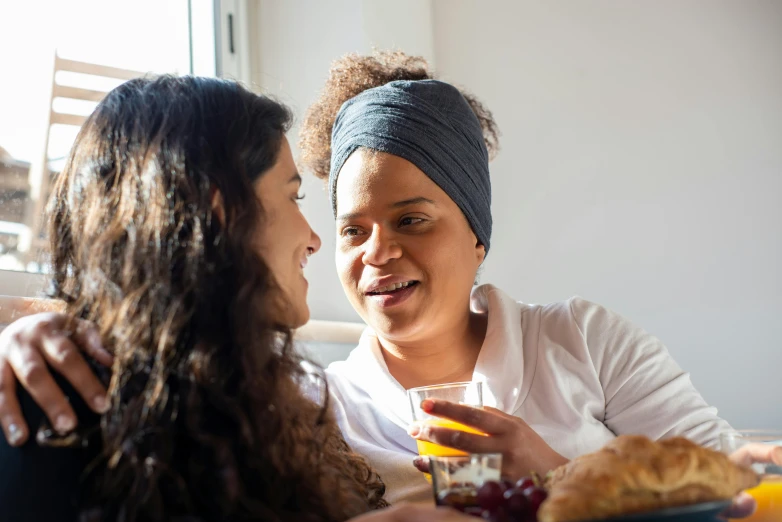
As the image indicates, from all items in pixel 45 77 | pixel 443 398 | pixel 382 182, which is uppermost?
pixel 45 77

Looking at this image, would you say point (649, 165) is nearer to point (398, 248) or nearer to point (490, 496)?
point (398, 248)

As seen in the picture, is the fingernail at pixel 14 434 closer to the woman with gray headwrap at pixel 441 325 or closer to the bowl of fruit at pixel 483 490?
the bowl of fruit at pixel 483 490

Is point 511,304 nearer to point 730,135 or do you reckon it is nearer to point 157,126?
point 157,126

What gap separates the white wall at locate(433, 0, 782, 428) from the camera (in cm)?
277

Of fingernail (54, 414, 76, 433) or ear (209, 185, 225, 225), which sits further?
ear (209, 185, 225, 225)

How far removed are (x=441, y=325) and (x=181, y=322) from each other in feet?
3.08

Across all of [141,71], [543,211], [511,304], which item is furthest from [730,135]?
[141,71]

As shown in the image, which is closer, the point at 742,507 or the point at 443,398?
the point at 742,507

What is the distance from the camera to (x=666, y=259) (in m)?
2.84

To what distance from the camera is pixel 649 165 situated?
2.88m

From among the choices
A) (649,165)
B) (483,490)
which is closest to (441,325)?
(483,490)

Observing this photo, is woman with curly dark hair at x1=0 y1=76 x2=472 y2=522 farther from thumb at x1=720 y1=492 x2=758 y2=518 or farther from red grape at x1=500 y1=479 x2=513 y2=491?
thumb at x1=720 y1=492 x2=758 y2=518

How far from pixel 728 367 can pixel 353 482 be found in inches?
75.1

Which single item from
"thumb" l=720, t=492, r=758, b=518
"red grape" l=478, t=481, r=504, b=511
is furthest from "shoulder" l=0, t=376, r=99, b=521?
"thumb" l=720, t=492, r=758, b=518
